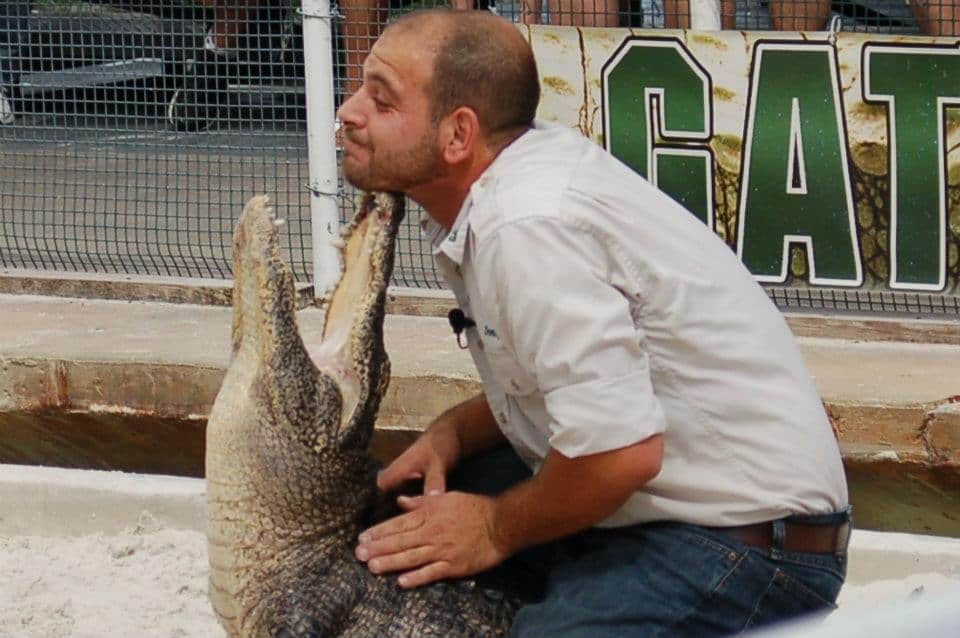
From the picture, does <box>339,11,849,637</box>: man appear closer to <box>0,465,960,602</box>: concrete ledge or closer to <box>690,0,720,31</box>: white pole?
<box>0,465,960,602</box>: concrete ledge

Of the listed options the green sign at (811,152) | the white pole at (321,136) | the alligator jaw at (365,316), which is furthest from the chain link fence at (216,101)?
the alligator jaw at (365,316)

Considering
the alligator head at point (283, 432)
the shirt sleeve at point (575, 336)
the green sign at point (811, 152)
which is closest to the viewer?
the shirt sleeve at point (575, 336)

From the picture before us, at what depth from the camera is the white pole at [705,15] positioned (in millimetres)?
5293

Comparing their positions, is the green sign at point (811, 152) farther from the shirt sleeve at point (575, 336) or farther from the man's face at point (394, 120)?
the shirt sleeve at point (575, 336)

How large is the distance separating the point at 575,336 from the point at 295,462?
0.67 m

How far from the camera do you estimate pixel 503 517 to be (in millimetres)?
2523

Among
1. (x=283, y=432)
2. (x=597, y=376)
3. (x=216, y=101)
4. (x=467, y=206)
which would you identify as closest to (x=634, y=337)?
(x=597, y=376)

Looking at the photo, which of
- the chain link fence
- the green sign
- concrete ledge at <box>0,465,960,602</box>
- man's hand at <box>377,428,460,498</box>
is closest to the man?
man's hand at <box>377,428,460,498</box>

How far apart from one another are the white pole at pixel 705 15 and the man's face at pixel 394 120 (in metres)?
2.92

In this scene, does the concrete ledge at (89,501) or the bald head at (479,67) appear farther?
the concrete ledge at (89,501)

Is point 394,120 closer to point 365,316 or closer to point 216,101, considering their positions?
point 365,316

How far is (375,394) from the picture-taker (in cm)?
276

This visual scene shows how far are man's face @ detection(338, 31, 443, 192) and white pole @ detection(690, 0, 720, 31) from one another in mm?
2916

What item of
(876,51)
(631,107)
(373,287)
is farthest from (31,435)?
(876,51)
